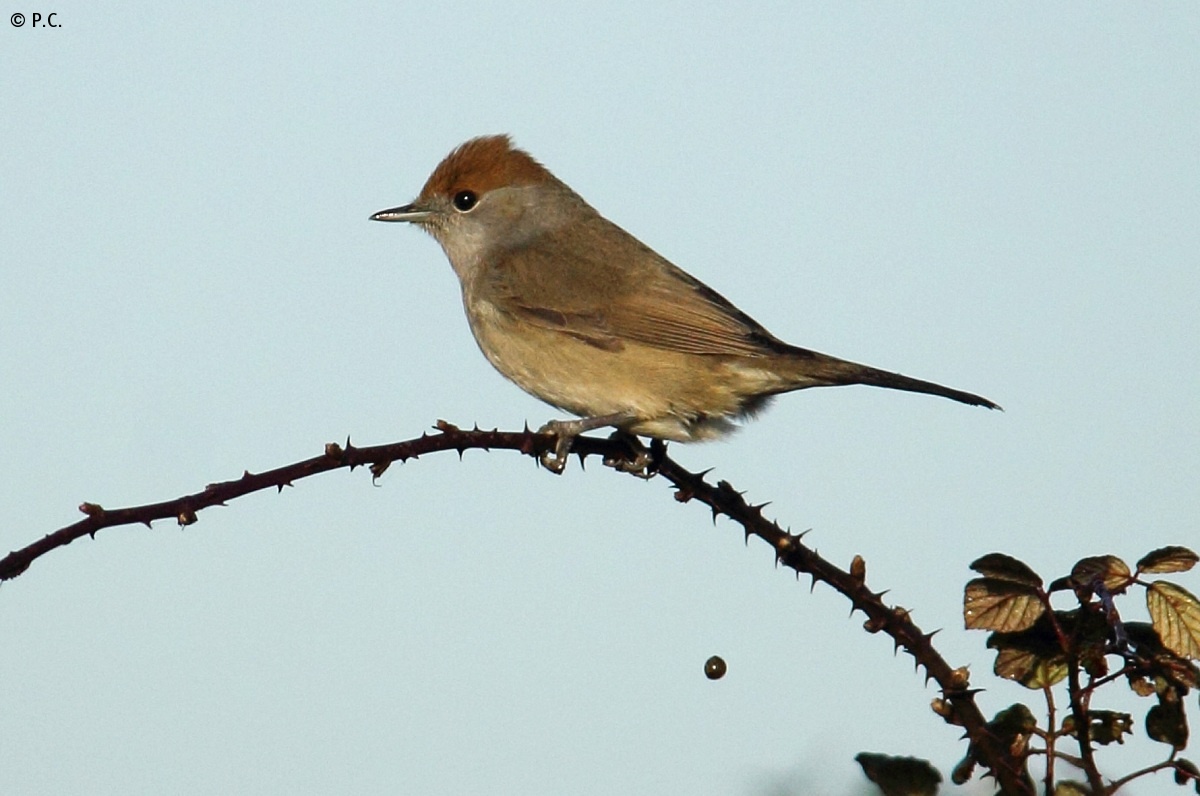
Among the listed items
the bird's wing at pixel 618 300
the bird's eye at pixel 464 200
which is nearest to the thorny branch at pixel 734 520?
the bird's wing at pixel 618 300

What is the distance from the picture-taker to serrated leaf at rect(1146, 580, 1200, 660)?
2.22 meters

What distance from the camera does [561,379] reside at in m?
5.20

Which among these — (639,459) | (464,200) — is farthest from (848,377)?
(464,200)

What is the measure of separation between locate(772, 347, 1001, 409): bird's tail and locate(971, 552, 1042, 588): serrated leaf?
194cm

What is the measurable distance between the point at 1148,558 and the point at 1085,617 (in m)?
0.14

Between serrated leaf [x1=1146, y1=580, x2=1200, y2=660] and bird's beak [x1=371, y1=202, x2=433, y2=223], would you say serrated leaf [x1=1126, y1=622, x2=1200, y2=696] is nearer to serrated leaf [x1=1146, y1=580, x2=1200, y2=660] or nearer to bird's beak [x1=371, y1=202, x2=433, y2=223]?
serrated leaf [x1=1146, y1=580, x2=1200, y2=660]

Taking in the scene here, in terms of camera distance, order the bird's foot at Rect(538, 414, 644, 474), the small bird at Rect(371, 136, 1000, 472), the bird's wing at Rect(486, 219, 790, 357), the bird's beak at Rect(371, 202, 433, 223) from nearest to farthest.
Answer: the bird's foot at Rect(538, 414, 644, 474), the small bird at Rect(371, 136, 1000, 472), the bird's wing at Rect(486, 219, 790, 357), the bird's beak at Rect(371, 202, 433, 223)

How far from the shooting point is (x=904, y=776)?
222 centimetres

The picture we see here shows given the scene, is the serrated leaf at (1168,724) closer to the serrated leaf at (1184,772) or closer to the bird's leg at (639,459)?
the serrated leaf at (1184,772)

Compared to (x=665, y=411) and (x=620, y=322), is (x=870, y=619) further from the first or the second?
(x=620, y=322)

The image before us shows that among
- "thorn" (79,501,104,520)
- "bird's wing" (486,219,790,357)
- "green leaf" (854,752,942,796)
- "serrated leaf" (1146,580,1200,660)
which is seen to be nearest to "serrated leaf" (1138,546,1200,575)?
"serrated leaf" (1146,580,1200,660)

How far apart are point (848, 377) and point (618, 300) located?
117 centimetres

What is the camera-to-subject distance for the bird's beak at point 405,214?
20.3 feet

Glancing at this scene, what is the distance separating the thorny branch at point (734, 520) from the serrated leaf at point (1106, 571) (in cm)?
27
